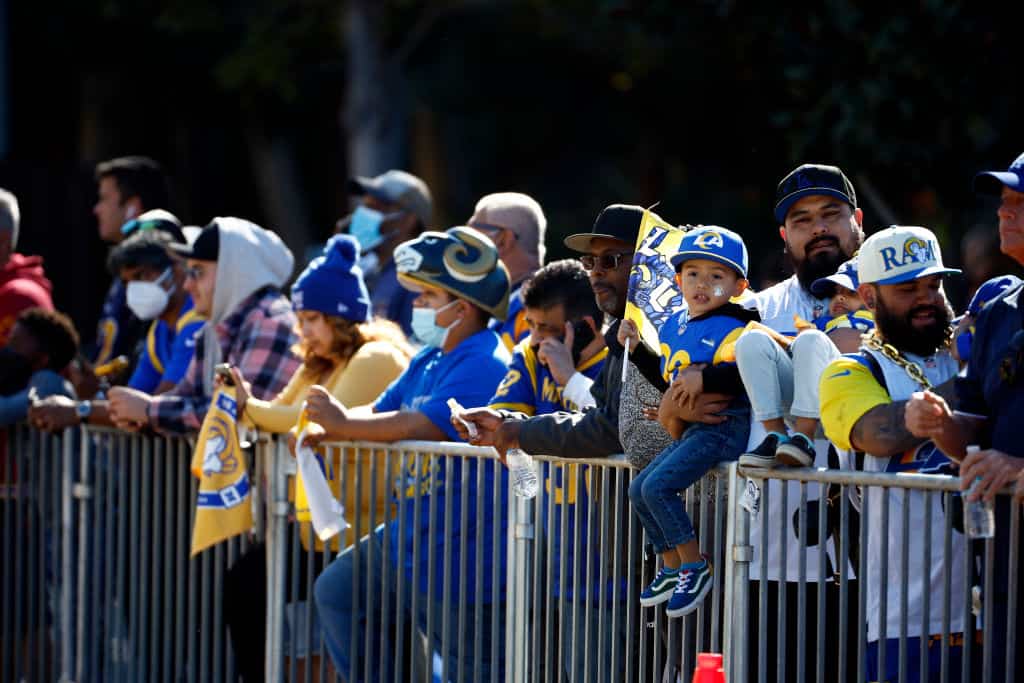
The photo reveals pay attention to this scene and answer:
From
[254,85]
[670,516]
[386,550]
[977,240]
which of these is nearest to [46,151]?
[254,85]

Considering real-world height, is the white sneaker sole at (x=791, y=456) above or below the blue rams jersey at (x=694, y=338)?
below

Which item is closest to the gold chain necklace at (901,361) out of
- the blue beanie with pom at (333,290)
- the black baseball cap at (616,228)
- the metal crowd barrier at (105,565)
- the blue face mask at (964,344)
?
the blue face mask at (964,344)

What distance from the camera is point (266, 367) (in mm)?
7516

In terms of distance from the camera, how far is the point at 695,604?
502 cm

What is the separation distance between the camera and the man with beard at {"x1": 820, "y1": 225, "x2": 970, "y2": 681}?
4.61 meters

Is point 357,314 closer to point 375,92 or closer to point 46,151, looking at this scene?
point 375,92

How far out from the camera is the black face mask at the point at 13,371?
27.6ft

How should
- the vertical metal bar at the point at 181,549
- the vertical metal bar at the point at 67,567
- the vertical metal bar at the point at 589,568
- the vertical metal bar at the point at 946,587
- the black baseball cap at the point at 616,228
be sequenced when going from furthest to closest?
the vertical metal bar at the point at 67,567, the vertical metal bar at the point at 181,549, the black baseball cap at the point at 616,228, the vertical metal bar at the point at 589,568, the vertical metal bar at the point at 946,587

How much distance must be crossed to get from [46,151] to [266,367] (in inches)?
619

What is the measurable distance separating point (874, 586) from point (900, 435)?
1.54ft

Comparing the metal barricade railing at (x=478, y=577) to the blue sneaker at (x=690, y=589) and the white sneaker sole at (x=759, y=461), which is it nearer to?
the blue sneaker at (x=690, y=589)

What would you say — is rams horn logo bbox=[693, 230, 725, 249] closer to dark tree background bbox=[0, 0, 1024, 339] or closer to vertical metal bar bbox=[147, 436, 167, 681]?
vertical metal bar bbox=[147, 436, 167, 681]

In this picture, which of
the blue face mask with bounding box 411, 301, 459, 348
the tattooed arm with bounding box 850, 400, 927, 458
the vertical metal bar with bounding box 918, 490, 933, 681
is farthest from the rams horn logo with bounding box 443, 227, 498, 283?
the vertical metal bar with bounding box 918, 490, 933, 681

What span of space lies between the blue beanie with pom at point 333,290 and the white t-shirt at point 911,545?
8.71 feet
